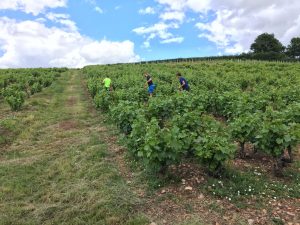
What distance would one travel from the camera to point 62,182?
7664mm

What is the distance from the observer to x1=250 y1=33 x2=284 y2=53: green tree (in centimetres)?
8588

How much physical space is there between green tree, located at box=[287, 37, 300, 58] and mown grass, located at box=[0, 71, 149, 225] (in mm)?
85947

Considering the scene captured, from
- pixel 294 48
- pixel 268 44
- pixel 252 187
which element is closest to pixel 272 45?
pixel 268 44

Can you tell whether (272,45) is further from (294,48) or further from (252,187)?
(252,187)

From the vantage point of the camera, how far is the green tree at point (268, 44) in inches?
3381

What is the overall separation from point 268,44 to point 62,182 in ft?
284

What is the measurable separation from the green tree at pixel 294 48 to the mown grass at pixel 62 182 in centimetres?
8595

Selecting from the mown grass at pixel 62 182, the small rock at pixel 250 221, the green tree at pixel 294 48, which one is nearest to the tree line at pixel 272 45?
the green tree at pixel 294 48

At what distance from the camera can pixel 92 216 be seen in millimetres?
6141

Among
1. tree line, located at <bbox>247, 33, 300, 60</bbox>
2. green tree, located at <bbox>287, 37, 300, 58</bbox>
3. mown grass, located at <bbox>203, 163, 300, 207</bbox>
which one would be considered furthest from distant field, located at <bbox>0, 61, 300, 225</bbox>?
green tree, located at <bbox>287, 37, 300, 58</bbox>

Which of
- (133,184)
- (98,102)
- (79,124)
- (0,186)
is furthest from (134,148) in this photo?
(98,102)

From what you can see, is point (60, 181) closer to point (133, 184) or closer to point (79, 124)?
point (133, 184)

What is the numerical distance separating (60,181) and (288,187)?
4805 millimetres

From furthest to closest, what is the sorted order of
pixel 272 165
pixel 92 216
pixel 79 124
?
pixel 79 124
pixel 272 165
pixel 92 216
